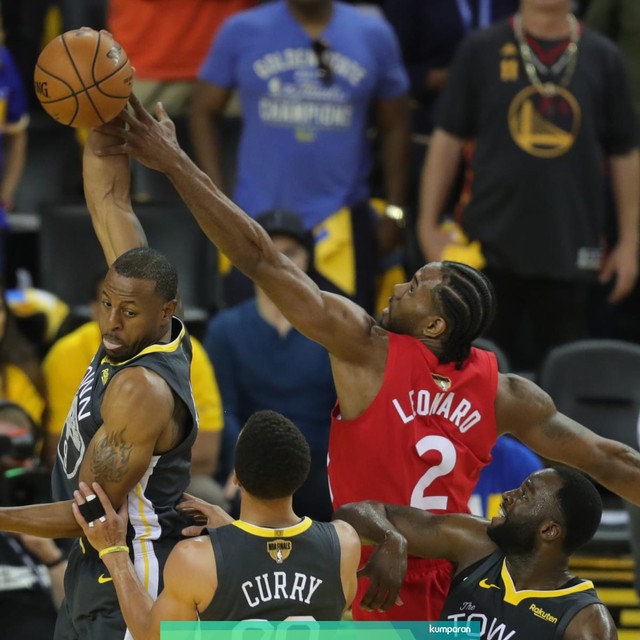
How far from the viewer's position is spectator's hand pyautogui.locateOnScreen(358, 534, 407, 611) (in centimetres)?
423

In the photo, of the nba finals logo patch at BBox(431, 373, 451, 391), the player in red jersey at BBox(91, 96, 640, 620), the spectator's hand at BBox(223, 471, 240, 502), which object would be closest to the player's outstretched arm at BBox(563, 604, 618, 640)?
the player in red jersey at BBox(91, 96, 640, 620)

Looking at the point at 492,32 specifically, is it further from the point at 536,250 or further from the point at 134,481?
the point at 134,481

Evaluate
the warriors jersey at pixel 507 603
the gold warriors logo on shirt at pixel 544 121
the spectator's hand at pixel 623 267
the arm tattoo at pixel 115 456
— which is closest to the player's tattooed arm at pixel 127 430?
the arm tattoo at pixel 115 456

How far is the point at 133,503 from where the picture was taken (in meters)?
4.40

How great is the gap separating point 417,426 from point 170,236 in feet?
12.5

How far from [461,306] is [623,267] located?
130 inches

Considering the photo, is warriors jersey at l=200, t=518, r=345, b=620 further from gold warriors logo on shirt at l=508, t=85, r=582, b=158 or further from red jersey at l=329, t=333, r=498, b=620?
gold warriors logo on shirt at l=508, t=85, r=582, b=158

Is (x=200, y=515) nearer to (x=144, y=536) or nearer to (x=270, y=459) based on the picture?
(x=144, y=536)

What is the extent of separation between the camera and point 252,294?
25.9 ft

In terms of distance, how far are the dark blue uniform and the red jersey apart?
0.58 meters

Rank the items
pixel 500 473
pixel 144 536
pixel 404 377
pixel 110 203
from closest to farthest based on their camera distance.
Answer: pixel 144 536 → pixel 404 377 → pixel 110 203 → pixel 500 473

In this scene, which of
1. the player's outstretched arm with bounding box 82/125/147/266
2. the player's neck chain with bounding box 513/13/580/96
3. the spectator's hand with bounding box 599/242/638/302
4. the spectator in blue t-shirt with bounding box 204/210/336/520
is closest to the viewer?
the player's outstretched arm with bounding box 82/125/147/266

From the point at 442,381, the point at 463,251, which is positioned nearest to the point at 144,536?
the point at 442,381

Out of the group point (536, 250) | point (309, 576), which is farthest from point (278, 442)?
point (536, 250)
